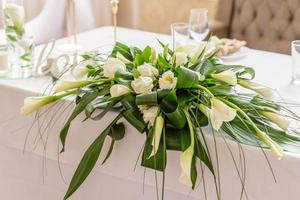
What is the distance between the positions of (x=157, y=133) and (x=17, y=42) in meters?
0.64

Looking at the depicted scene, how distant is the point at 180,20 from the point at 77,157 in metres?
2.19

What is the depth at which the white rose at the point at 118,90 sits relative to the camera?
3.38 ft

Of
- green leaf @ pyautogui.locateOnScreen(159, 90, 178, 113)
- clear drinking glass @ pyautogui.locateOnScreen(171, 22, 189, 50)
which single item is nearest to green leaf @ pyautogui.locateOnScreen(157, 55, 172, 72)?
green leaf @ pyautogui.locateOnScreen(159, 90, 178, 113)

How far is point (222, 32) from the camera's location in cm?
275

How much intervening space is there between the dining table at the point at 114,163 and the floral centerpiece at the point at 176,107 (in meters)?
0.03

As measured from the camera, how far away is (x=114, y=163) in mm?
1151

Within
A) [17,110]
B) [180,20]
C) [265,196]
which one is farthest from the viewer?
[180,20]

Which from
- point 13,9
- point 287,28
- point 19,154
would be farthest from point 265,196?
point 287,28

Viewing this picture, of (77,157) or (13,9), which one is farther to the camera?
(13,9)

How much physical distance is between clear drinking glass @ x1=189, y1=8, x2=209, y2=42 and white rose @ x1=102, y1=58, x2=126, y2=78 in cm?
60

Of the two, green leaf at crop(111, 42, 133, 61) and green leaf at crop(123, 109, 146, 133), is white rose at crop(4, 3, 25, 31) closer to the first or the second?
green leaf at crop(111, 42, 133, 61)

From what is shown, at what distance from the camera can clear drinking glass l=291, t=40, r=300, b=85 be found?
53.6 inches

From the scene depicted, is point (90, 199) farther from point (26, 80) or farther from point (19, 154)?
point (26, 80)

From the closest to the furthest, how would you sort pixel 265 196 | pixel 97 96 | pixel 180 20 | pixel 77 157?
pixel 265 196
pixel 97 96
pixel 77 157
pixel 180 20
